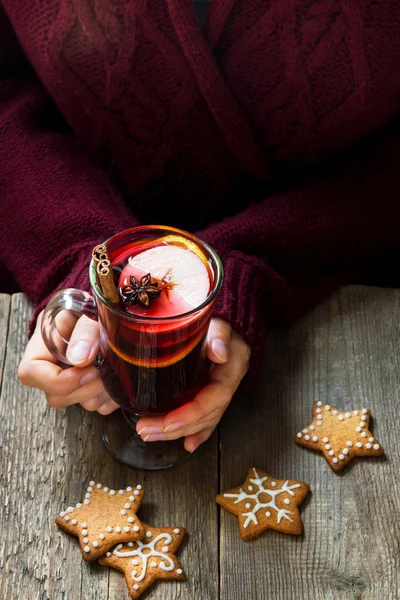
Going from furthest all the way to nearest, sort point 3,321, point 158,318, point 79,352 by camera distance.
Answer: point 3,321 → point 79,352 → point 158,318

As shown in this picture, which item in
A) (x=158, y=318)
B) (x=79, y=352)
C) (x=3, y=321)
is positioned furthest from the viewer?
(x=3, y=321)

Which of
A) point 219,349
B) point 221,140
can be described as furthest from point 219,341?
point 221,140

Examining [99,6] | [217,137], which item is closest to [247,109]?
[217,137]

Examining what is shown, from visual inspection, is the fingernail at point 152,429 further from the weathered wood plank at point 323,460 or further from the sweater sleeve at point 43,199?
the sweater sleeve at point 43,199

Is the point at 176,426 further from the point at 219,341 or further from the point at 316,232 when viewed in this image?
the point at 316,232

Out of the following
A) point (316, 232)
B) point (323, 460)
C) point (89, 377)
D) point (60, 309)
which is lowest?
point (323, 460)

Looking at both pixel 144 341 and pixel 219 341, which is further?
pixel 219 341

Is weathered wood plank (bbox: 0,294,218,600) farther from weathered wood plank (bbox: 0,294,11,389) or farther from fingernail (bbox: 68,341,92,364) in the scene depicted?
fingernail (bbox: 68,341,92,364)
